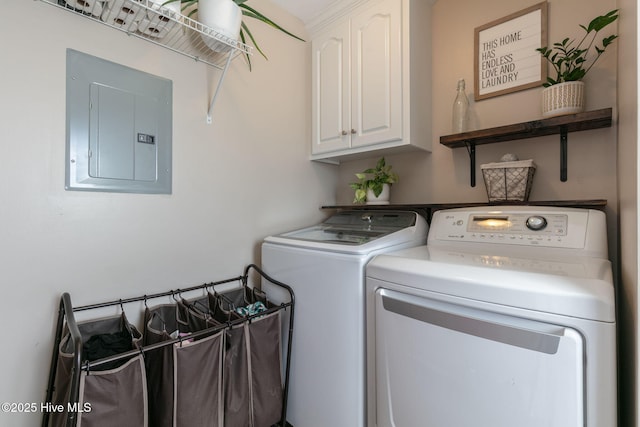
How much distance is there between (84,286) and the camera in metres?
1.15

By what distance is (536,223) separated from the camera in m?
1.12

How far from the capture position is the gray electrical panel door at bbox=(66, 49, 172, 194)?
1.13m

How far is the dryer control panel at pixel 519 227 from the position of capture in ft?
3.42

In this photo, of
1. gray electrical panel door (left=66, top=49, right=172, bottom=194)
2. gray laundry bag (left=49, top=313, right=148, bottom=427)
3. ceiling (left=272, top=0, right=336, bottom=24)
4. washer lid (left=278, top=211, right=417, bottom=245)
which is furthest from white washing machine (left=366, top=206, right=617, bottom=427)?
ceiling (left=272, top=0, right=336, bottom=24)

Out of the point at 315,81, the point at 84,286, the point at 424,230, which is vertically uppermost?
the point at 315,81

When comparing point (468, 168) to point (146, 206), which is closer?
point (146, 206)

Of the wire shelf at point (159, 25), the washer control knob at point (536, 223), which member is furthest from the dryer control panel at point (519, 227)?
the wire shelf at point (159, 25)

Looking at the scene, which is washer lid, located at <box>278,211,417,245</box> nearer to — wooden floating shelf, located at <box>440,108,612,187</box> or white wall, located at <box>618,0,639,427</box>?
wooden floating shelf, located at <box>440,108,612,187</box>

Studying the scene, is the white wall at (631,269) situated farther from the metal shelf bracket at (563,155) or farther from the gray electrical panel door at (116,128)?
the gray electrical panel door at (116,128)

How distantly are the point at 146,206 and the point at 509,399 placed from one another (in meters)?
1.50

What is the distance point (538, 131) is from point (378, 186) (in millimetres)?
821

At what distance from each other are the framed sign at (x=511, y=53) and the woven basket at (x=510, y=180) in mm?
431

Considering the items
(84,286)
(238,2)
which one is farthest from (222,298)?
(238,2)

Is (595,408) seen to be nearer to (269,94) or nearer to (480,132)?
(480,132)
